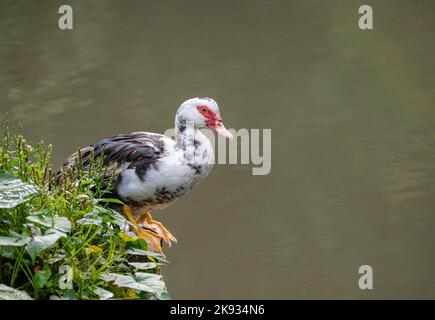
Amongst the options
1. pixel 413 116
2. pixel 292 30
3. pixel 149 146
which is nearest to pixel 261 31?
pixel 292 30

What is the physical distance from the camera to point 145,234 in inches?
129

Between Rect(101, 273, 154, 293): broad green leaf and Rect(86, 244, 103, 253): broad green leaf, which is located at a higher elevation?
Rect(86, 244, 103, 253): broad green leaf

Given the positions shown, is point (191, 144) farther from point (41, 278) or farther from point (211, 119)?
point (41, 278)

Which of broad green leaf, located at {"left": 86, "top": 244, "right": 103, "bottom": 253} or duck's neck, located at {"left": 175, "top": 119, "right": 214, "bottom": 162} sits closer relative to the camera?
broad green leaf, located at {"left": 86, "top": 244, "right": 103, "bottom": 253}

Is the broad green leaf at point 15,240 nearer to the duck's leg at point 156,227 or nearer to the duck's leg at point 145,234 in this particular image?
the duck's leg at point 145,234

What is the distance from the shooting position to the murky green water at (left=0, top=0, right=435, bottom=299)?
554cm

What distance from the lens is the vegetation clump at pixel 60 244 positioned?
2.37 metres

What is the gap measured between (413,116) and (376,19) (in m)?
0.99

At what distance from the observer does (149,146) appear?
10.8 ft

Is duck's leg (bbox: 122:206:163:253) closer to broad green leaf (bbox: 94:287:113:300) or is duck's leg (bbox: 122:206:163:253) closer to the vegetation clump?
the vegetation clump

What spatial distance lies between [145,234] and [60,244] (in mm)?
781

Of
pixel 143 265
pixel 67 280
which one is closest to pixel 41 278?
pixel 67 280

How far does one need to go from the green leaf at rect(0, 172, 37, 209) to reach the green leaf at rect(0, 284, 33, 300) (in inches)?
9.0

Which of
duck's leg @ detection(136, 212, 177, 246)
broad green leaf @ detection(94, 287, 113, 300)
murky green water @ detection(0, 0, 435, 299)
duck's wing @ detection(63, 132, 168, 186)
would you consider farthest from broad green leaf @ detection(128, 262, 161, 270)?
murky green water @ detection(0, 0, 435, 299)
